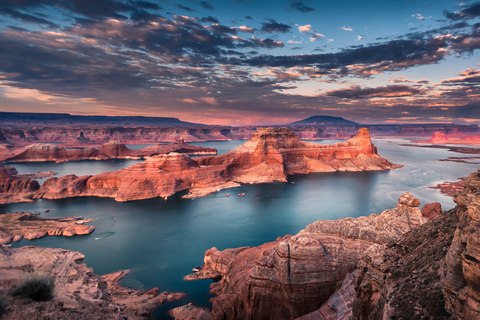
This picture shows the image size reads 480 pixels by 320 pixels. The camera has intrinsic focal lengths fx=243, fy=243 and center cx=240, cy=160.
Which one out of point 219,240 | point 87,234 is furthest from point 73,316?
point 87,234

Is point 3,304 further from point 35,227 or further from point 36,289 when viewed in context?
point 35,227

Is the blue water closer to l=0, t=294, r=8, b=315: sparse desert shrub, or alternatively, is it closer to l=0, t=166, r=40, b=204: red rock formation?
l=0, t=166, r=40, b=204: red rock formation

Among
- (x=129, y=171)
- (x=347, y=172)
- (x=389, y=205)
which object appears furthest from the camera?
(x=347, y=172)

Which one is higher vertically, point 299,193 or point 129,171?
point 129,171

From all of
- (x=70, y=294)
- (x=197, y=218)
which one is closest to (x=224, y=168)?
(x=197, y=218)

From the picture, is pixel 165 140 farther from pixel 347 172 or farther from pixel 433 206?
pixel 433 206

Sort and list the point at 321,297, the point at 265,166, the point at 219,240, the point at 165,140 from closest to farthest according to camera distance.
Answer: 1. the point at 321,297
2. the point at 219,240
3. the point at 265,166
4. the point at 165,140
